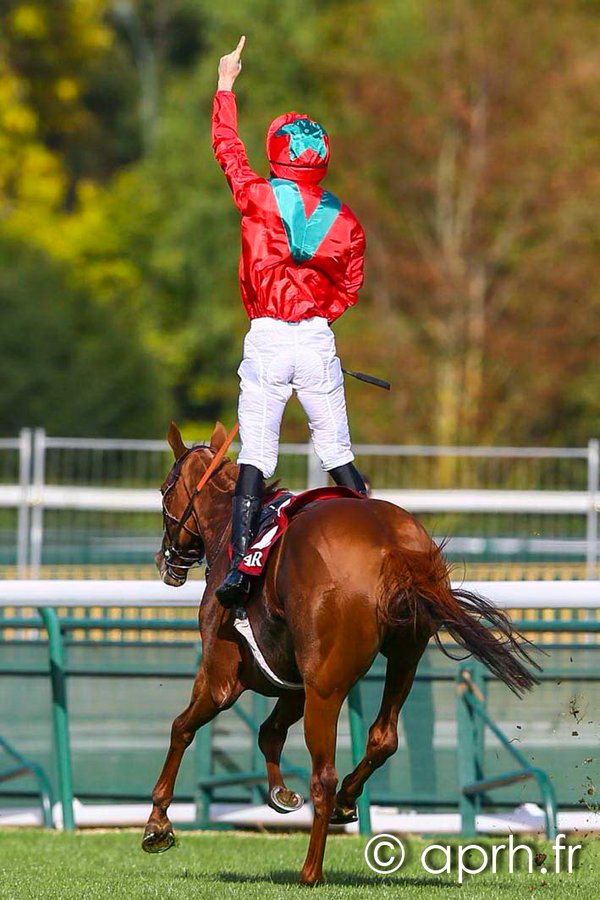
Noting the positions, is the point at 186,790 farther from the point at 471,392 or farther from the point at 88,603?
the point at 471,392

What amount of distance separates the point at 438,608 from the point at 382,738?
62 centimetres

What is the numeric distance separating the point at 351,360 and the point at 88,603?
22.7 metres

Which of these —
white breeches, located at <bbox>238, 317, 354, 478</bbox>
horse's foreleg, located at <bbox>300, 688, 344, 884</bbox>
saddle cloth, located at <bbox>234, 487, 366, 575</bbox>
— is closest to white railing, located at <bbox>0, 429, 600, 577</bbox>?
white breeches, located at <bbox>238, 317, 354, 478</bbox>

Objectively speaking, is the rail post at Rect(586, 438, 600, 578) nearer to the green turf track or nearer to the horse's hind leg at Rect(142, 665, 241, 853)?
the green turf track

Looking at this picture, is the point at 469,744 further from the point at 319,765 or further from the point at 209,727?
the point at 319,765

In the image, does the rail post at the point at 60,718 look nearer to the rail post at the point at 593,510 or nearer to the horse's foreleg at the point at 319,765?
the horse's foreleg at the point at 319,765

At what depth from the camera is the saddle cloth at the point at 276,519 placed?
20.3ft

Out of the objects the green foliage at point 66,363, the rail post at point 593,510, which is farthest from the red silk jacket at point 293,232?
the green foliage at point 66,363

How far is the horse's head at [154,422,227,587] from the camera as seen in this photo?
7.09m

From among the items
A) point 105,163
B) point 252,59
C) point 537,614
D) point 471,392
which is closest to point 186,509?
point 537,614

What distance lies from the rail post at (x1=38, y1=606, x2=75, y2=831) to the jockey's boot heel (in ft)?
8.32

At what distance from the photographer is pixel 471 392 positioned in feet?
96.4

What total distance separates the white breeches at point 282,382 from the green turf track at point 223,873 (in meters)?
1.60

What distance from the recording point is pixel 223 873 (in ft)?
22.2
